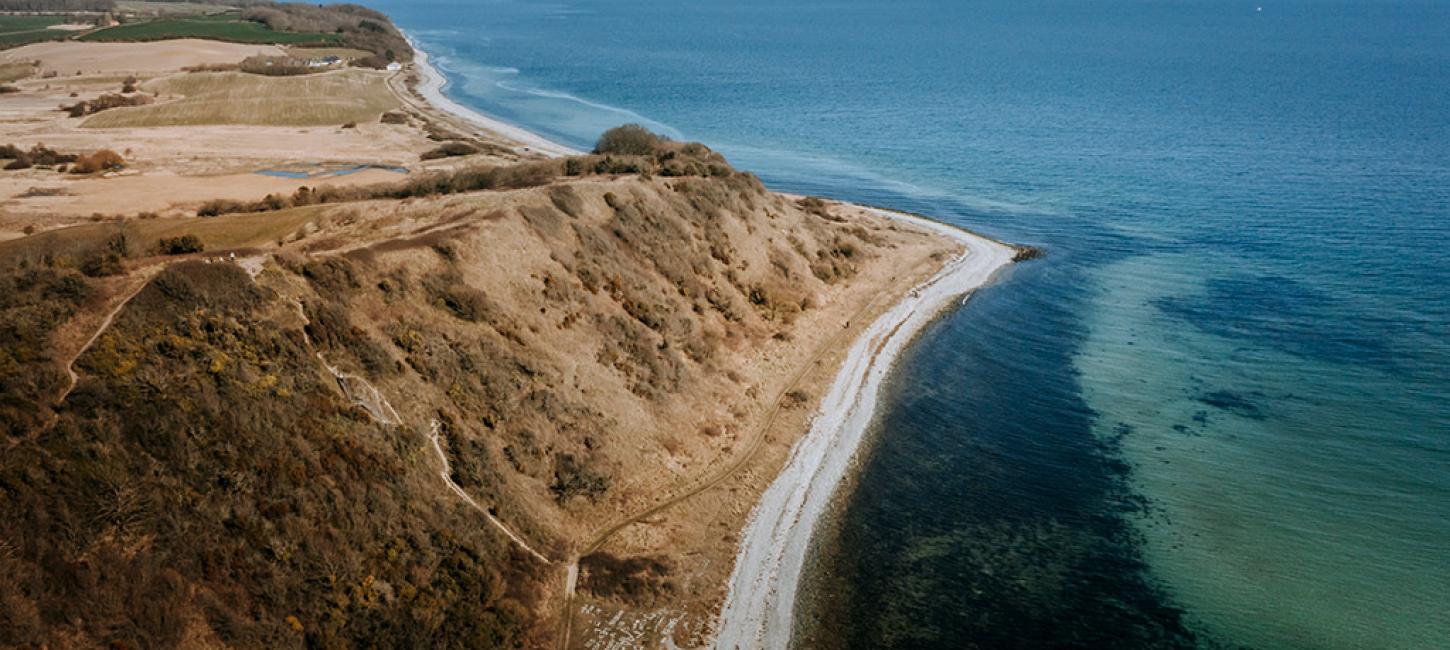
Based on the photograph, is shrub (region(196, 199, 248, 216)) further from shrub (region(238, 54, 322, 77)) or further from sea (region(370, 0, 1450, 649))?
shrub (region(238, 54, 322, 77))

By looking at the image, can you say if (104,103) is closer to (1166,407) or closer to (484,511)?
(484,511)

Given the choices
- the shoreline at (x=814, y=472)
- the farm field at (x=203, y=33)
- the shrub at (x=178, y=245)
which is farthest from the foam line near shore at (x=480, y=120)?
the shrub at (x=178, y=245)

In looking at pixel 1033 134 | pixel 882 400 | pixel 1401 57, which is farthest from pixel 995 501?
pixel 1401 57

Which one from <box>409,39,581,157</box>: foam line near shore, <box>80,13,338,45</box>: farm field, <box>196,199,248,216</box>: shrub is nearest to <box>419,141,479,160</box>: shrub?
<box>409,39,581,157</box>: foam line near shore

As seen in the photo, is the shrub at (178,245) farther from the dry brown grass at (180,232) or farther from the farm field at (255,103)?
the farm field at (255,103)

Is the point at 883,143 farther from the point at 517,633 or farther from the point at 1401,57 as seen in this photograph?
the point at 1401,57
